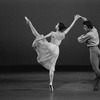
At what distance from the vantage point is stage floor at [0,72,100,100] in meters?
6.69

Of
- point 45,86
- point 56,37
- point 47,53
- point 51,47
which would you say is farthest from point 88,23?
point 45,86

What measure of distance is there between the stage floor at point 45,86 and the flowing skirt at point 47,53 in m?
0.57

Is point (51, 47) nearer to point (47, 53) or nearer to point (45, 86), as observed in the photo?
point (47, 53)

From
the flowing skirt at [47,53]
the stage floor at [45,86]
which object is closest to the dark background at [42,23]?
the stage floor at [45,86]

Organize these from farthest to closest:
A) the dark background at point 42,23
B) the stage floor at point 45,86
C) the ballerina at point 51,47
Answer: the dark background at point 42,23 < the ballerina at point 51,47 < the stage floor at point 45,86

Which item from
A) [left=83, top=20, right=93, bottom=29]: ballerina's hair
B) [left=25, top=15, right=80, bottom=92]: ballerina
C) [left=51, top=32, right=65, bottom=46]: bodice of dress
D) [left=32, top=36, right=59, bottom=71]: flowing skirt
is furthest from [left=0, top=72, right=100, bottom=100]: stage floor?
[left=83, top=20, right=93, bottom=29]: ballerina's hair

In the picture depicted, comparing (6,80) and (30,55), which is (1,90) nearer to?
(6,80)

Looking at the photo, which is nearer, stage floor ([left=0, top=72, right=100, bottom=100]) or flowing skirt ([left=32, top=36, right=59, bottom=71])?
stage floor ([left=0, top=72, right=100, bottom=100])

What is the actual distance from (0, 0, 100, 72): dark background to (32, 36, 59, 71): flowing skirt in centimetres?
361

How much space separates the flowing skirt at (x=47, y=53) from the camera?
7414 millimetres

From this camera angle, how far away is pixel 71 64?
11281mm

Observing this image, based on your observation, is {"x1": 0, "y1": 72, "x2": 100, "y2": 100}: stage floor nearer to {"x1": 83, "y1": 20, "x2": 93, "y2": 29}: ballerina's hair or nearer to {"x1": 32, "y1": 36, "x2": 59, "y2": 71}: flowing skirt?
{"x1": 32, "y1": 36, "x2": 59, "y2": 71}: flowing skirt

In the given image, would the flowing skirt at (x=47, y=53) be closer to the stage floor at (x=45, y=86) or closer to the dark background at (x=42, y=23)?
the stage floor at (x=45, y=86)

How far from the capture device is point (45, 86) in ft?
26.0
